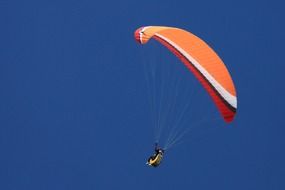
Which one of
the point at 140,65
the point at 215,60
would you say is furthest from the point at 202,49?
the point at 140,65

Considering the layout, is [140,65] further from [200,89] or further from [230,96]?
[230,96]

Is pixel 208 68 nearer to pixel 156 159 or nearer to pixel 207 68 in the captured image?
pixel 207 68

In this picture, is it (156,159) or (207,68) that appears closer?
(207,68)

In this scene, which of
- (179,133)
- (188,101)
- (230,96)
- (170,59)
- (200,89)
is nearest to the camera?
(230,96)

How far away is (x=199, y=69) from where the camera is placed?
431 inches

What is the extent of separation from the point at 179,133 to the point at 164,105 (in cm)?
80

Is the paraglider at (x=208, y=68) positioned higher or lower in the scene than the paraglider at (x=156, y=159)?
higher

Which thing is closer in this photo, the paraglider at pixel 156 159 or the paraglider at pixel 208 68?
the paraglider at pixel 208 68

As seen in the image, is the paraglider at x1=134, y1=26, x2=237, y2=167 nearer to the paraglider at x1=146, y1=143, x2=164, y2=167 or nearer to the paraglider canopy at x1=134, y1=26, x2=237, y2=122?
the paraglider canopy at x1=134, y1=26, x2=237, y2=122

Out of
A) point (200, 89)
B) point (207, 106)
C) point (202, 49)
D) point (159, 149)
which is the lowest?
point (159, 149)

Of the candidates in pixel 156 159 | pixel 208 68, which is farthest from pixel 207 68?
pixel 156 159

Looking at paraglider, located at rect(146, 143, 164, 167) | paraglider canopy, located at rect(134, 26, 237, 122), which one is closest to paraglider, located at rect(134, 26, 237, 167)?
paraglider canopy, located at rect(134, 26, 237, 122)

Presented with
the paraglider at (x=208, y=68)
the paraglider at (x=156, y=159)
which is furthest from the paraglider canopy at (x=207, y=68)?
the paraglider at (x=156, y=159)

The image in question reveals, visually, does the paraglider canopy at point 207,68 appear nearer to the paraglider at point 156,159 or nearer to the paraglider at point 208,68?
the paraglider at point 208,68
